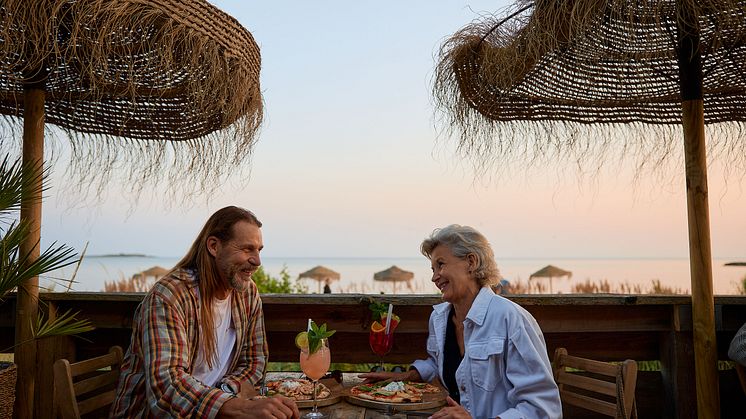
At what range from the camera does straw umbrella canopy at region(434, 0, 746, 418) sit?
274 cm

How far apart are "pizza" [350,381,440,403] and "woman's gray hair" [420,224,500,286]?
47 cm

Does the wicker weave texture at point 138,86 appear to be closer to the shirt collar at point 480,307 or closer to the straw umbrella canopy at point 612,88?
the straw umbrella canopy at point 612,88

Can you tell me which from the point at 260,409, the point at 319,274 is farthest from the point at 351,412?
the point at 319,274

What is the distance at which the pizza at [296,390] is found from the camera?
85.4 inches

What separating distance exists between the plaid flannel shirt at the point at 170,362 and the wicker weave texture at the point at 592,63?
5.83ft

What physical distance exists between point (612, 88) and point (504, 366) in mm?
1881

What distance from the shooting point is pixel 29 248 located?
10.4 feet

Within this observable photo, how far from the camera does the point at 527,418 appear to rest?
1.97m

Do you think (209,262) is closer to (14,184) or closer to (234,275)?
(234,275)

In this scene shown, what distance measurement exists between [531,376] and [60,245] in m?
2.17

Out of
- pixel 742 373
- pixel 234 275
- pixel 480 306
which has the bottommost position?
pixel 742 373

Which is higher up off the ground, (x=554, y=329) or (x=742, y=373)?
(x=554, y=329)

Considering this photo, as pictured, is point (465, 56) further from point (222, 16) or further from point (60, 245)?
point (60, 245)

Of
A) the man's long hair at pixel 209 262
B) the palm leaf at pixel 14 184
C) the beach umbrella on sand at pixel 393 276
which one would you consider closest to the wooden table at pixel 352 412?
the man's long hair at pixel 209 262
